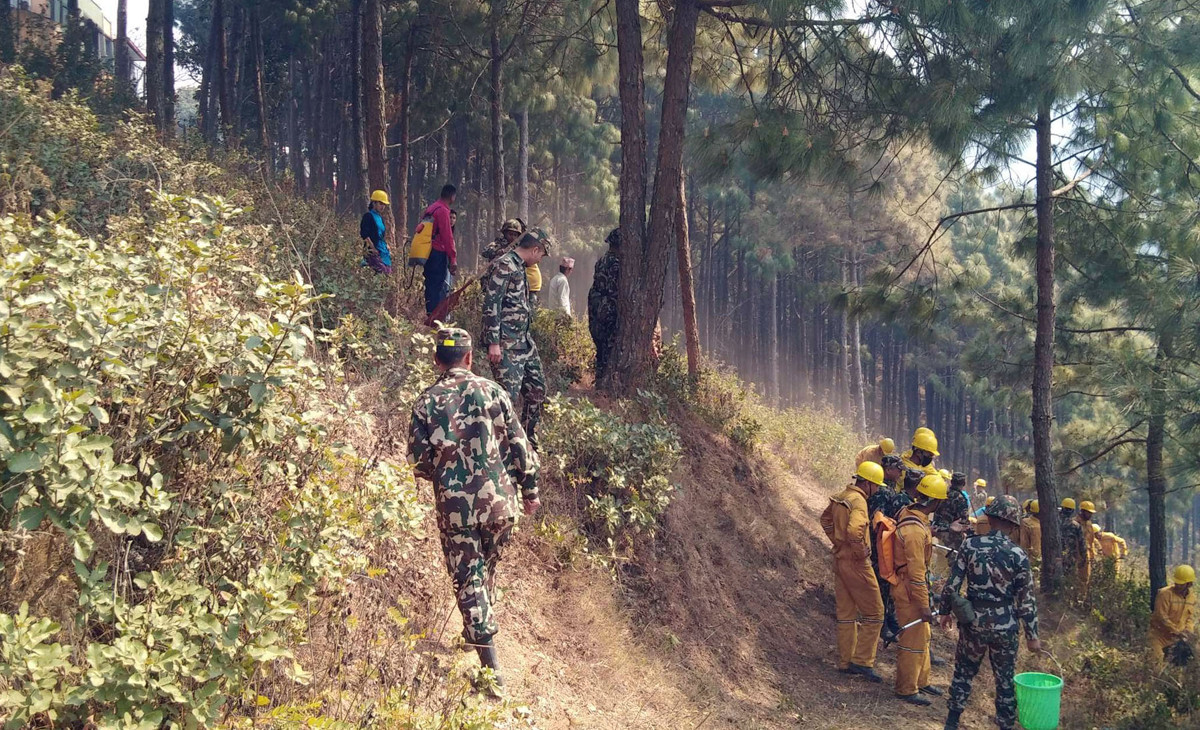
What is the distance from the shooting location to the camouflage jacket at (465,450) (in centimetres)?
479

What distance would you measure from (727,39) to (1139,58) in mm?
5282

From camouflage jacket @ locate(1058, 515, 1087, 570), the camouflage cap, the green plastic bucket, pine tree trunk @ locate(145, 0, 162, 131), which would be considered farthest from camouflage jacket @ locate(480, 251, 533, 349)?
pine tree trunk @ locate(145, 0, 162, 131)

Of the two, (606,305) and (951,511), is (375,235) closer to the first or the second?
(606,305)

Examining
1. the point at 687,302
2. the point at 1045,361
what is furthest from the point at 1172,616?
the point at 687,302

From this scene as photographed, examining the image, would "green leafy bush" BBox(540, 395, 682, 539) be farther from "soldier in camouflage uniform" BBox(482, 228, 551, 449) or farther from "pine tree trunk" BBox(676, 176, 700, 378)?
"pine tree trunk" BBox(676, 176, 700, 378)

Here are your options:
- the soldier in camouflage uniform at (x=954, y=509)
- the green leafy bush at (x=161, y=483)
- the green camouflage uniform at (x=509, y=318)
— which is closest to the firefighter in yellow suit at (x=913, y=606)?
the soldier in camouflage uniform at (x=954, y=509)

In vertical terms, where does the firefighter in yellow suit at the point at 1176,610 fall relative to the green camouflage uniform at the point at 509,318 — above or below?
below

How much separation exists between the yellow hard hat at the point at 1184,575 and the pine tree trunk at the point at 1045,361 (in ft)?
4.50

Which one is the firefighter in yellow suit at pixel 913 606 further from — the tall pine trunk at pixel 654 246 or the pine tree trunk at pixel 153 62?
the pine tree trunk at pixel 153 62

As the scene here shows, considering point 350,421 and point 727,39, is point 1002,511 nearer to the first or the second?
point 350,421

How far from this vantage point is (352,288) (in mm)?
9430

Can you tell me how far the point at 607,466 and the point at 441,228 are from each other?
3.59 meters

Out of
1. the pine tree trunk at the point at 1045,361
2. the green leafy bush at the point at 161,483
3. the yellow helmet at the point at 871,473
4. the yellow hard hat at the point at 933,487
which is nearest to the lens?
the green leafy bush at the point at 161,483

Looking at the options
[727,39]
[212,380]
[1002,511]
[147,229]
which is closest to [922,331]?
[727,39]
